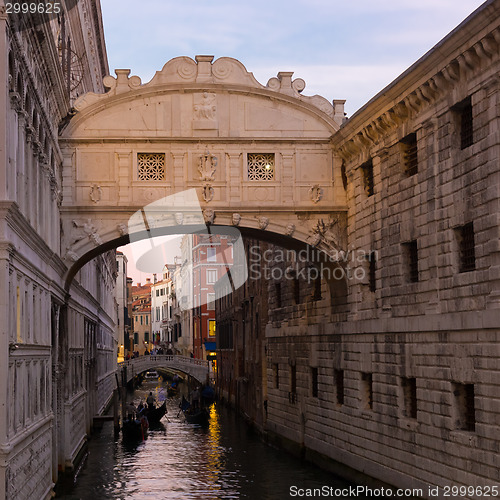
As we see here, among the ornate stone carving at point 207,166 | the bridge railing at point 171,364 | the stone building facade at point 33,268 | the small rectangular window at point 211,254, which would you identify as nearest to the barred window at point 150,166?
the ornate stone carving at point 207,166

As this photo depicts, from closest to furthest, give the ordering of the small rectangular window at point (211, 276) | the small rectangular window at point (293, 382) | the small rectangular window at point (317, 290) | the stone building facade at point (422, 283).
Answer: the stone building facade at point (422, 283) < the small rectangular window at point (317, 290) < the small rectangular window at point (293, 382) < the small rectangular window at point (211, 276)

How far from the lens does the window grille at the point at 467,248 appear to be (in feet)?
46.1

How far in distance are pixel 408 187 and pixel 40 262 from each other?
671 cm

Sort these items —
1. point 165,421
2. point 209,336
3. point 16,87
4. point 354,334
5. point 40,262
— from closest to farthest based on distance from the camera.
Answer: point 16,87 → point 40,262 → point 354,334 → point 165,421 → point 209,336

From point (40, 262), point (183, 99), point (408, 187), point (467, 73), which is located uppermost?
point (183, 99)

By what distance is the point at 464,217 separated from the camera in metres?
14.0

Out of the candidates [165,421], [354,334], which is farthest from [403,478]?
[165,421]

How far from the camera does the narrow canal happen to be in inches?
769

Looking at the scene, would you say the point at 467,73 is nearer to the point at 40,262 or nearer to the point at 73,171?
the point at 40,262

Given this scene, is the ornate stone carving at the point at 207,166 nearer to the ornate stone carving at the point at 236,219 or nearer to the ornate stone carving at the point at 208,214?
the ornate stone carving at the point at 208,214

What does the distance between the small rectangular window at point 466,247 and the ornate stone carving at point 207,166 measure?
6599mm

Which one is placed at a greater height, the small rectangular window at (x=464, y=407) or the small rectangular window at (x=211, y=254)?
the small rectangular window at (x=211, y=254)

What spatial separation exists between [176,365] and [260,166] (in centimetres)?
3521

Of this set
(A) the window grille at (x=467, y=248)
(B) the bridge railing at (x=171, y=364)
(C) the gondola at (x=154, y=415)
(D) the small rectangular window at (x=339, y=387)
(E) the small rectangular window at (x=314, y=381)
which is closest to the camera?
(A) the window grille at (x=467, y=248)
